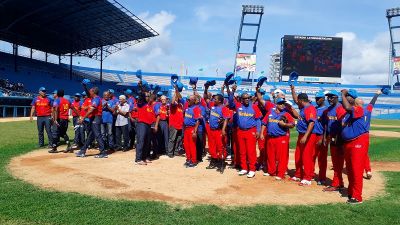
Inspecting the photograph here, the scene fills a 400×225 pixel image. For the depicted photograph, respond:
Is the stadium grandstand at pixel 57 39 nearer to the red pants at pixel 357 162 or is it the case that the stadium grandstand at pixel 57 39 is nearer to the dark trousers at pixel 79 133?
the dark trousers at pixel 79 133

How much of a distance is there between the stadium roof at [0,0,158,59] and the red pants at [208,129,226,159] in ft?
84.8

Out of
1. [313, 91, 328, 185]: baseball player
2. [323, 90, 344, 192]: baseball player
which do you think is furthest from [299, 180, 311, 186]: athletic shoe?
[323, 90, 344, 192]: baseball player

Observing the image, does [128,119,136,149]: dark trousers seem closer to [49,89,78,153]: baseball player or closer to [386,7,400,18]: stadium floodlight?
[49,89,78,153]: baseball player

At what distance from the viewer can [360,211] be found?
18.5 feet

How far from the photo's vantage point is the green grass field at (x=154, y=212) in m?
4.94

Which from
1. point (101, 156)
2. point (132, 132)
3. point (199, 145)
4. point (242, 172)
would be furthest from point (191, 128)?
point (132, 132)

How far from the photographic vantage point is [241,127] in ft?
27.6

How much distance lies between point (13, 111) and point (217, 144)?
25289 millimetres

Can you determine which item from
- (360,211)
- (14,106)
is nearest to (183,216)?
(360,211)

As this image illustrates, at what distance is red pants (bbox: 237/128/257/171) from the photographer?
838 centimetres

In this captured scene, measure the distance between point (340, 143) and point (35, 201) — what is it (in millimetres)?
5411

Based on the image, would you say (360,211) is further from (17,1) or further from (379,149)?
(17,1)

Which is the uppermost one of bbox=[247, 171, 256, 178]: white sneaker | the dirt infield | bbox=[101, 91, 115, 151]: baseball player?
bbox=[101, 91, 115, 151]: baseball player

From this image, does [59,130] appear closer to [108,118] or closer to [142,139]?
[108,118]
